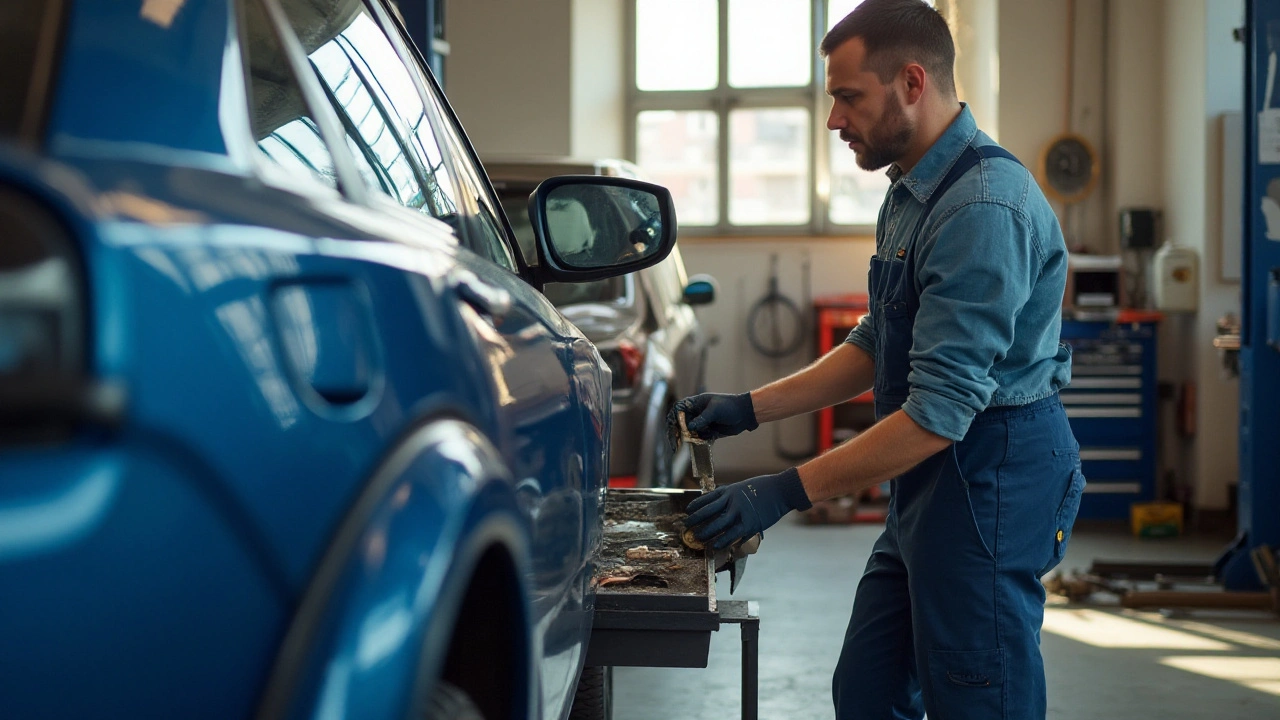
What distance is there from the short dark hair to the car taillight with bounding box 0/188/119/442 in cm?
169

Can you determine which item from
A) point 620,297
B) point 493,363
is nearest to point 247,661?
point 493,363

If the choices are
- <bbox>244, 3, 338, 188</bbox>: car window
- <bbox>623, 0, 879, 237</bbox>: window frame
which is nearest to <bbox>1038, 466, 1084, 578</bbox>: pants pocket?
<bbox>244, 3, 338, 188</bbox>: car window

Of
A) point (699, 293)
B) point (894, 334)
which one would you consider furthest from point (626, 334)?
point (894, 334)

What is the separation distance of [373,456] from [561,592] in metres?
0.64

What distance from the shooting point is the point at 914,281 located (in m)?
2.03

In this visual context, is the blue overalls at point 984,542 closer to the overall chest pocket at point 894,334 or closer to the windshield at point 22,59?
the overall chest pocket at point 894,334

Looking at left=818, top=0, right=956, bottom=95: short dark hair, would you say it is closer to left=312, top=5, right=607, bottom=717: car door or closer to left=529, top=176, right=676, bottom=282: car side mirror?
left=529, top=176, right=676, bottom=282: car side mirror

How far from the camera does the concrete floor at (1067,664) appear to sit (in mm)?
3709

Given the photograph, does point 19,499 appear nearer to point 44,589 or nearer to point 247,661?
point 44,589

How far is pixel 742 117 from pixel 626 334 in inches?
204

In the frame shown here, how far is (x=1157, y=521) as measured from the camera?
21.9 feet

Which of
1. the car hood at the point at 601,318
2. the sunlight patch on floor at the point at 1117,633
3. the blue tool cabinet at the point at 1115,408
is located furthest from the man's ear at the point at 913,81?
the blue tool cabinet at the point at 1115,408

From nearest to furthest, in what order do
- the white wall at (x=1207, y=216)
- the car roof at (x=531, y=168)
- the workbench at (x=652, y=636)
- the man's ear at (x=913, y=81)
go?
the workbench at (x=652, y=636)
the man's ear at (x=913, y=81)
the car roof at (x=531, y=168)
the white wall at (x=1207, y=216)

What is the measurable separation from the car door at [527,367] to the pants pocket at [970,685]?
67 cm
